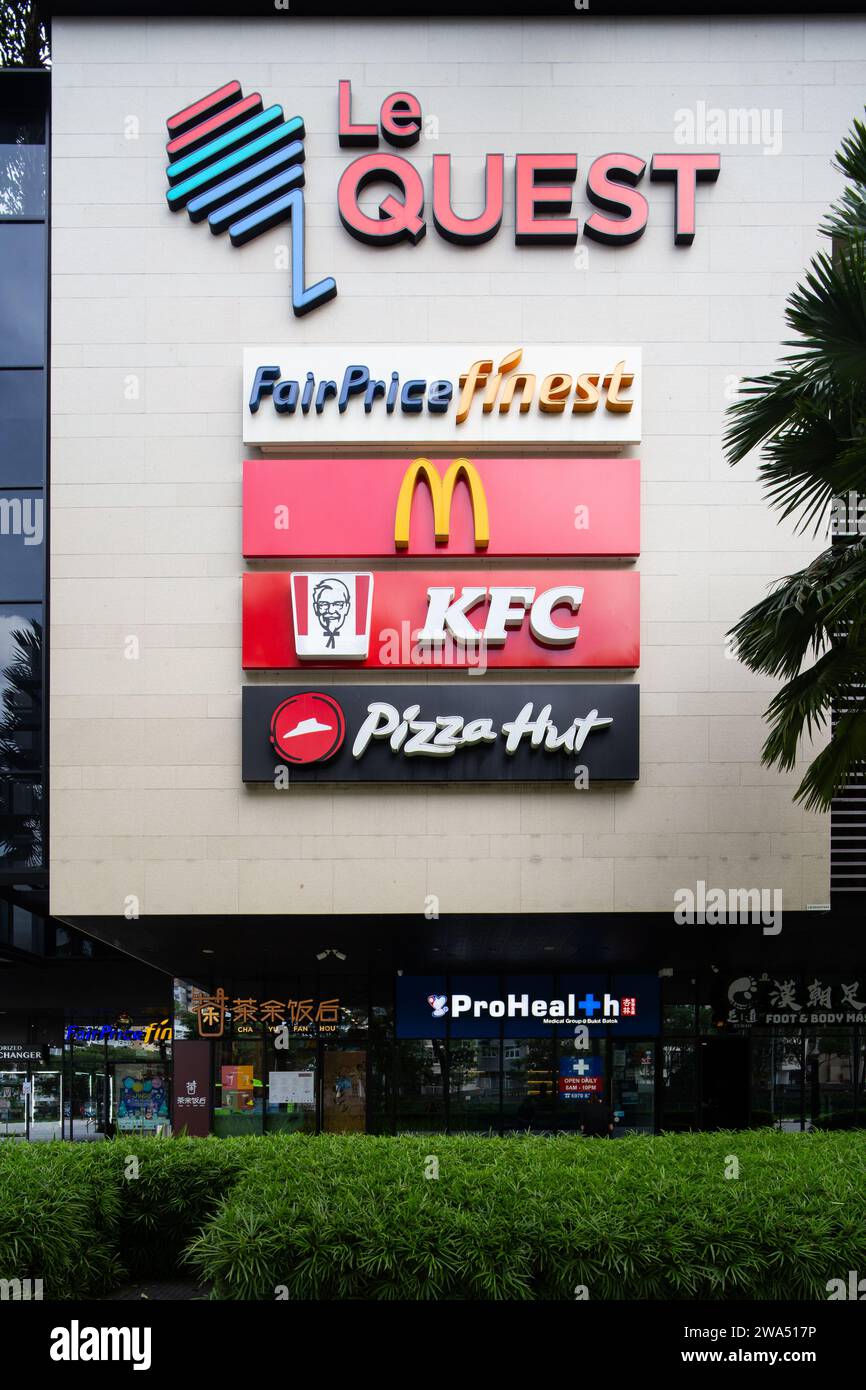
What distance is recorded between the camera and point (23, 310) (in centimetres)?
1377

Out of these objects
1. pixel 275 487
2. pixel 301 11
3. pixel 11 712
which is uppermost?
pixel 301 11

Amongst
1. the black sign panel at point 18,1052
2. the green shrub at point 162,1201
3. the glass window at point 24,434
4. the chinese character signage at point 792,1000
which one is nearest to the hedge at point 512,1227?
the green shrub at point 162,1201

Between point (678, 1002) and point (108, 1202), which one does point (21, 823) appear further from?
point (678, 1002)

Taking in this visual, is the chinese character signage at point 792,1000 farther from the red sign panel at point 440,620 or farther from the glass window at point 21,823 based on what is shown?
the glass window at point 21,823

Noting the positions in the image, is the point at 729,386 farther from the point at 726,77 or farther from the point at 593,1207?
the point at 593,1207

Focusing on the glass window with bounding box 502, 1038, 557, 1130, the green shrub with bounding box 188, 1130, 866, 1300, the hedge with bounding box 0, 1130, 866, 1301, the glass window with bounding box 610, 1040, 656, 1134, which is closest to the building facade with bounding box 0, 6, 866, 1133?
the hedge with bounding box 0, 1130, 866, 1301

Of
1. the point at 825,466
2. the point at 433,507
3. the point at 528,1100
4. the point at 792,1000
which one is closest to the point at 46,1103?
the point at 528,1100

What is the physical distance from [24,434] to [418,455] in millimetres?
5019

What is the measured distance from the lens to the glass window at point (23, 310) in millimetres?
13750

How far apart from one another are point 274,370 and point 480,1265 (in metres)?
9.96

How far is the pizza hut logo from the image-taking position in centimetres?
1288

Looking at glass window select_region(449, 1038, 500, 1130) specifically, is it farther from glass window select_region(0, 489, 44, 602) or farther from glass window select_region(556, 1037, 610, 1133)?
glass window select_region(0, 489, 44, 602)

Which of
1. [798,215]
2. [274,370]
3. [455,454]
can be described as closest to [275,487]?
[274,370]
